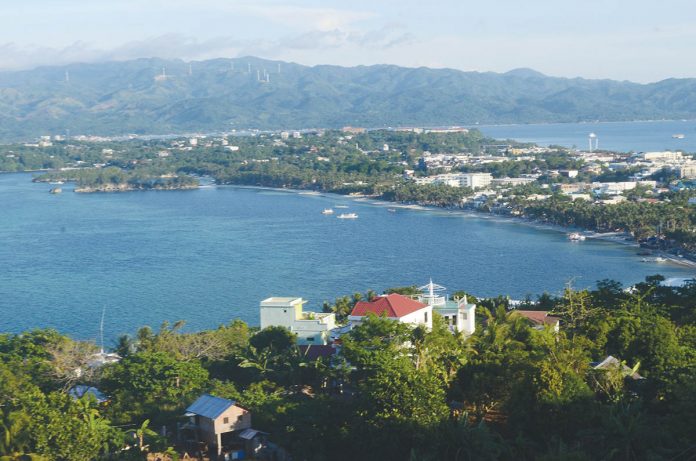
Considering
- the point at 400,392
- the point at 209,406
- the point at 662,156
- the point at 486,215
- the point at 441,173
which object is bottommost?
the point at 486,215

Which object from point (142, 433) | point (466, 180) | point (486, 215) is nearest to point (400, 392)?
point (142, 433)

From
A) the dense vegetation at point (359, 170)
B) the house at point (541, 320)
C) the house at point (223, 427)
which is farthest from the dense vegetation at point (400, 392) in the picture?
the dense vegetation at point (359, 170)

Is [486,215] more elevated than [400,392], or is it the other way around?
[400,392]

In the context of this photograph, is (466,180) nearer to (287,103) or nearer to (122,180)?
(122,180)

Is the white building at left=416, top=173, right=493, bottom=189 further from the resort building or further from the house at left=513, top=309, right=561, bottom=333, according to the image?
the resort building

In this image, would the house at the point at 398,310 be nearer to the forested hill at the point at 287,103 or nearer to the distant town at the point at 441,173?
the distant town at the point at 441,173

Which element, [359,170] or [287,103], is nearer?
[359,170]
